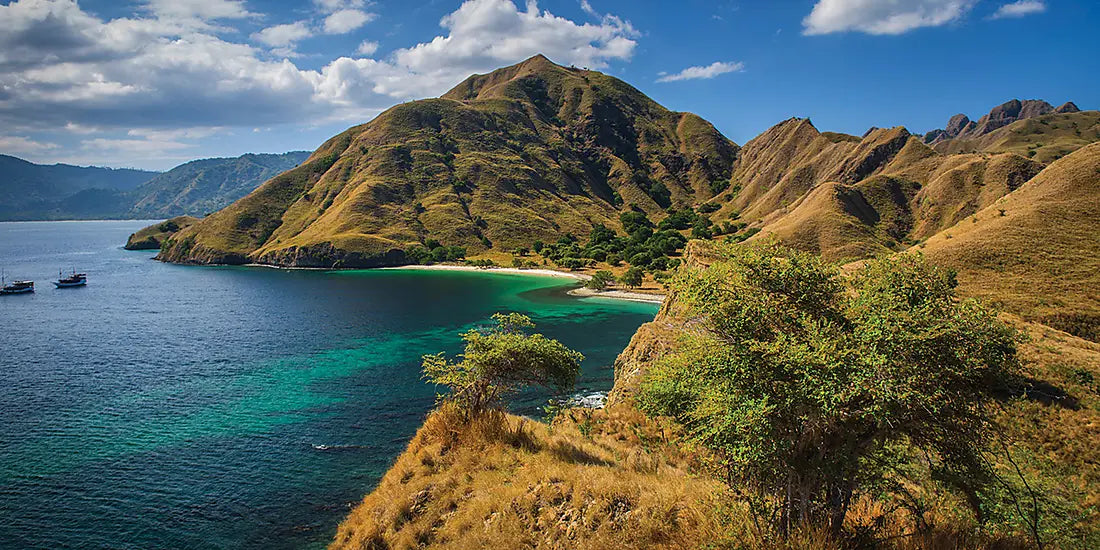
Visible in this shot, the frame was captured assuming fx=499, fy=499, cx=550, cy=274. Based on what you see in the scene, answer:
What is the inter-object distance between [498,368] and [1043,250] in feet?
186

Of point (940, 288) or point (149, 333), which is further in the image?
point (149, 333)

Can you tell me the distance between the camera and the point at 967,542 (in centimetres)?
1223

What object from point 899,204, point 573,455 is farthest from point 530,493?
point 899,204

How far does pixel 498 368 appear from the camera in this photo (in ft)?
83.9

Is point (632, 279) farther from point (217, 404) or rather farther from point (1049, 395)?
point (1049, 395)

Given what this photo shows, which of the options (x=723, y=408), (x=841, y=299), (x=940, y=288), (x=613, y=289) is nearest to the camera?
(x=723, y=408)

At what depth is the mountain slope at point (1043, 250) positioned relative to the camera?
42469 millimetres

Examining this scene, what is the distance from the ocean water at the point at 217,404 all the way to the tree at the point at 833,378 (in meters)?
24.1

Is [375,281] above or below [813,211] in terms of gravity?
below

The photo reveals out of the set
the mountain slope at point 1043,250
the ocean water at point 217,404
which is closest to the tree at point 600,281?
the ocean water at point 217,404

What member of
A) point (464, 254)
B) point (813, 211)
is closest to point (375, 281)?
point (464, 254)

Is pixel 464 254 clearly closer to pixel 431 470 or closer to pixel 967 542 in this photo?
pixel 431 470

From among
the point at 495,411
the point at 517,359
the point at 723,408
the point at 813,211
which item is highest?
the point at 813,211

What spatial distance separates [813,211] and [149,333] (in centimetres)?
12712
